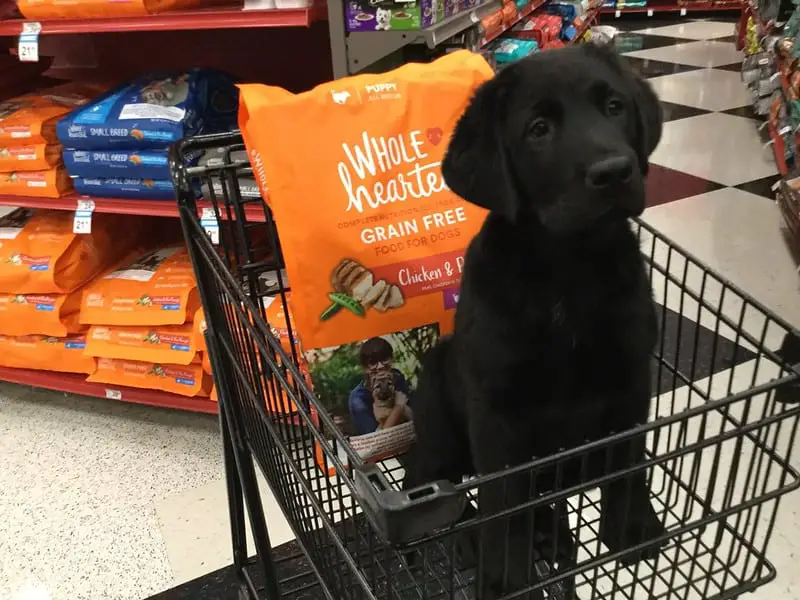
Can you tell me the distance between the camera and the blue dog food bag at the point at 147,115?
1601 mm

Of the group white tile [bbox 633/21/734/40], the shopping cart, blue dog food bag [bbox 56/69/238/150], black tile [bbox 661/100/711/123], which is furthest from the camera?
white tile [bbox 633/21/734/40]

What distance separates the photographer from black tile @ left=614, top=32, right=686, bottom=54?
17.4 feet

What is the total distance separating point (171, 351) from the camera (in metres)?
1.75

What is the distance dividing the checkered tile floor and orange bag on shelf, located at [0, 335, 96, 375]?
1522mm

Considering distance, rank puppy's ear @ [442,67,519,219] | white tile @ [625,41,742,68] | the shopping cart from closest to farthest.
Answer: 1. the shopping cart
2. puppy's ear @ [442,67,519,219]
3. white tile @ [625,41,742,68]

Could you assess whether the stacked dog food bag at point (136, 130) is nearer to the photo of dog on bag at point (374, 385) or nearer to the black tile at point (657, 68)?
the photo of dog on bag at point (374, 385)

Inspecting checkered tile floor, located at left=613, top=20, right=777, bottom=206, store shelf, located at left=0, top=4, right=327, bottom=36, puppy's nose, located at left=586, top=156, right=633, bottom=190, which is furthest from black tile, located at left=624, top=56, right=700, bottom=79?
puppy's nose, located at left=586, top=156, right=633, bottom=190

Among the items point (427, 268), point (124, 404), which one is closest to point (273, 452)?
point (427, 268)

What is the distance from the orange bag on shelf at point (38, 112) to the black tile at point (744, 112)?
307 cm

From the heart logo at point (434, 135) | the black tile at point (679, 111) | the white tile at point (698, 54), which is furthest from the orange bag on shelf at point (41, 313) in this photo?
the white tile at point (698, 54)

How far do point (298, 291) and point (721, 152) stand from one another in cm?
277

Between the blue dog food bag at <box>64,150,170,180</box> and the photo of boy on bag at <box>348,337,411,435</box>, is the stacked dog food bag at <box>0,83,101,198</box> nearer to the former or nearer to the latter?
the blue dog food bag at <box>64,150,170,180</box>

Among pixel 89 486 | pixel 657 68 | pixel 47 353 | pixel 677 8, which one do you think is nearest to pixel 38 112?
pixel 47 353

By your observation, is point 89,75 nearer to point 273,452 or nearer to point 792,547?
point 273,452
